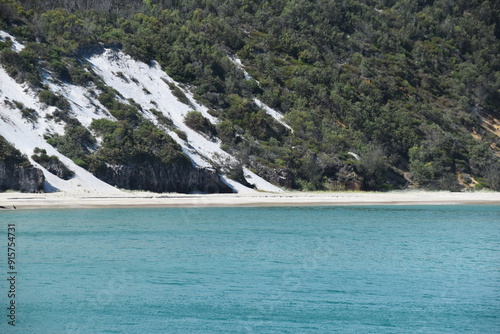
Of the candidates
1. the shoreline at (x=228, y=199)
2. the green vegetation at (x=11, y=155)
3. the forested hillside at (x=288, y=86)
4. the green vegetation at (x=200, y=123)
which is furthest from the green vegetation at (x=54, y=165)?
the green vegetation at (x=200, y=123)

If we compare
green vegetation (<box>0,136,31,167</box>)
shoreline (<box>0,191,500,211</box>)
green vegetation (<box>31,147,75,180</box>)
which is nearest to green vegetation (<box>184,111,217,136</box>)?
shoreline (<box>0,191,500,211</box>)

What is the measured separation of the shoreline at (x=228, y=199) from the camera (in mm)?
36219

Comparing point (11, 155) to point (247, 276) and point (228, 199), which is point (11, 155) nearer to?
point (228, 199)

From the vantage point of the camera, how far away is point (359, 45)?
86.8 meters

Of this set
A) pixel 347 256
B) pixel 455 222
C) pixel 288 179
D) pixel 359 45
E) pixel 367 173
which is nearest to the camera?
pixel 347 256

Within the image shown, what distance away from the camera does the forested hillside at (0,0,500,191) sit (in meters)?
51.5

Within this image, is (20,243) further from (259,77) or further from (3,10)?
(259,77)

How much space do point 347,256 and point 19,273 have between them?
1126 centimetres

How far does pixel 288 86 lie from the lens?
69.5 m

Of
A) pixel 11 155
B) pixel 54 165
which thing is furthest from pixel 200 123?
pixel 11 155

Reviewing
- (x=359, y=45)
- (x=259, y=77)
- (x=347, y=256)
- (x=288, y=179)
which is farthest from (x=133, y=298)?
(x=359, y=45)

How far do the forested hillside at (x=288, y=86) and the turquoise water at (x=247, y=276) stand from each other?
1673 cm

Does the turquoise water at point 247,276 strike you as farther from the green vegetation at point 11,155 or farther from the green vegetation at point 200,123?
the green vegetation at point 200,123

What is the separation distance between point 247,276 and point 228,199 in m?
23.4
